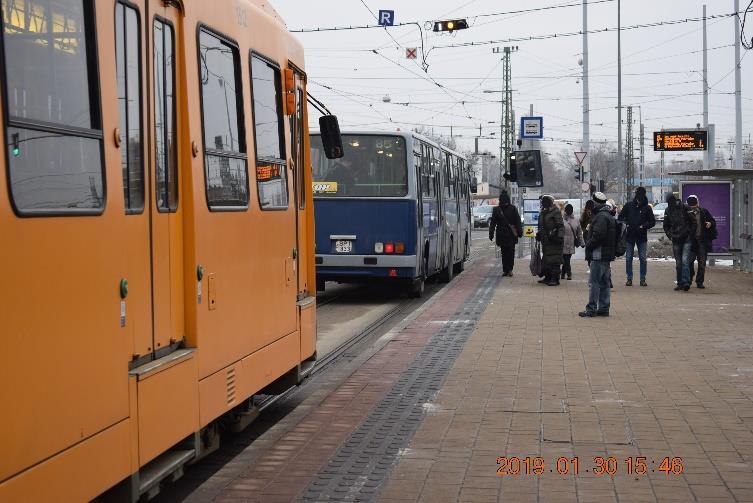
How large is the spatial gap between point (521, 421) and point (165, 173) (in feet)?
12.5

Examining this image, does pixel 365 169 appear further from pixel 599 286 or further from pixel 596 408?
pixel 596 408

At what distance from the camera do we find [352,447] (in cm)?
774

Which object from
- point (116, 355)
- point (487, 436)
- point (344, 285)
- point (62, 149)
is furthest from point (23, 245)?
point (344, 285)

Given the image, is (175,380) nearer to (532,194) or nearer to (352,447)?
(352,447)

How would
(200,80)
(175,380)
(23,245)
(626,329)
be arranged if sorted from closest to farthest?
(23,245), (175,380), (200,80), (626,329)

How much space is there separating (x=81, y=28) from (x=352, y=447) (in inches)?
153

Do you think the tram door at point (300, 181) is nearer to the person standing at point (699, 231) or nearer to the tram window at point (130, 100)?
the tram window at point (130, 100)

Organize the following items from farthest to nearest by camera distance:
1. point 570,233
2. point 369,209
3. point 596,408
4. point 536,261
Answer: point 536,261 < point 570,233 < point 369,209 < point 596,408

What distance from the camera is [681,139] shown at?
1415 inches

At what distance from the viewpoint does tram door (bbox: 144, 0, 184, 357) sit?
5.53m

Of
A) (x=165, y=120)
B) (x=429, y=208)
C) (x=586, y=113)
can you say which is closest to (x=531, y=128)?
(x=429, y=208)

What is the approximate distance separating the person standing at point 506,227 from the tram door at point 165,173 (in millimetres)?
19940

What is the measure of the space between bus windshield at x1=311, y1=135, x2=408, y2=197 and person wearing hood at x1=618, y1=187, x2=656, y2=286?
4958 millimetres

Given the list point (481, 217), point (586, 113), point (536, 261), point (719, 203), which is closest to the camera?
point (536, 261)
